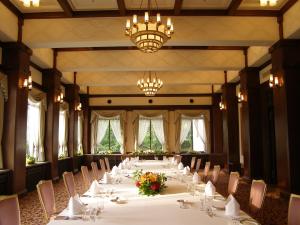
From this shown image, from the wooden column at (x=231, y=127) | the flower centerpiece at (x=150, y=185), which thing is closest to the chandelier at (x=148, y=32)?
the flower centerpiece at (x=150, y=185)

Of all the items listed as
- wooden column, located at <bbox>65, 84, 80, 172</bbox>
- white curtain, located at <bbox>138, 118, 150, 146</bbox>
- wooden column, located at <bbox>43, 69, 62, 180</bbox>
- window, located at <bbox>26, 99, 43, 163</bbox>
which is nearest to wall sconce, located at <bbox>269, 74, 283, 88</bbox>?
wooden column, located at <bbox>43, 69, 62, 180</bbox>

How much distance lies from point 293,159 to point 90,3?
565 cm

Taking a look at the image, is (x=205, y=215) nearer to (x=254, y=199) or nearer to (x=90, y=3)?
(x=254, y=199)

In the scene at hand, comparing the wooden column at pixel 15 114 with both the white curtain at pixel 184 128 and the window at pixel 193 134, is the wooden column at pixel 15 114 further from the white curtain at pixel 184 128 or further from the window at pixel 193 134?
the window at pixel 193 134

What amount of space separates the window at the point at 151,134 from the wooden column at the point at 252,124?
665 cm

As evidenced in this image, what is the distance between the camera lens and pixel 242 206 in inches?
254

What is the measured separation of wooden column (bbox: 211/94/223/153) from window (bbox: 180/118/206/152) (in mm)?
695

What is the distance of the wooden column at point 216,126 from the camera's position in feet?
50.6

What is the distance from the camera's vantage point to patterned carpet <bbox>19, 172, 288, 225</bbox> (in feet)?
17.5

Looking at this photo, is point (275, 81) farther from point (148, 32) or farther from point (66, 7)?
point (66, 7)

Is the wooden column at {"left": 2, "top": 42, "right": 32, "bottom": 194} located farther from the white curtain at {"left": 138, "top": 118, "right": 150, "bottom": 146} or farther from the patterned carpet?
the white curtain at {"left": 138, "top": 118, "right": 150, "bottom": 146}

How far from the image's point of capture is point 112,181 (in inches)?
199

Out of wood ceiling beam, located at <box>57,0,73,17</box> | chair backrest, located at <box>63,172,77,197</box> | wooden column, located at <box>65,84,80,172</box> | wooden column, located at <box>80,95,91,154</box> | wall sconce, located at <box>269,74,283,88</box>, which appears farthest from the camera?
wooden column, located at <box>80,95,91,154</box>

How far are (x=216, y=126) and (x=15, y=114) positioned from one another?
10659 mm
